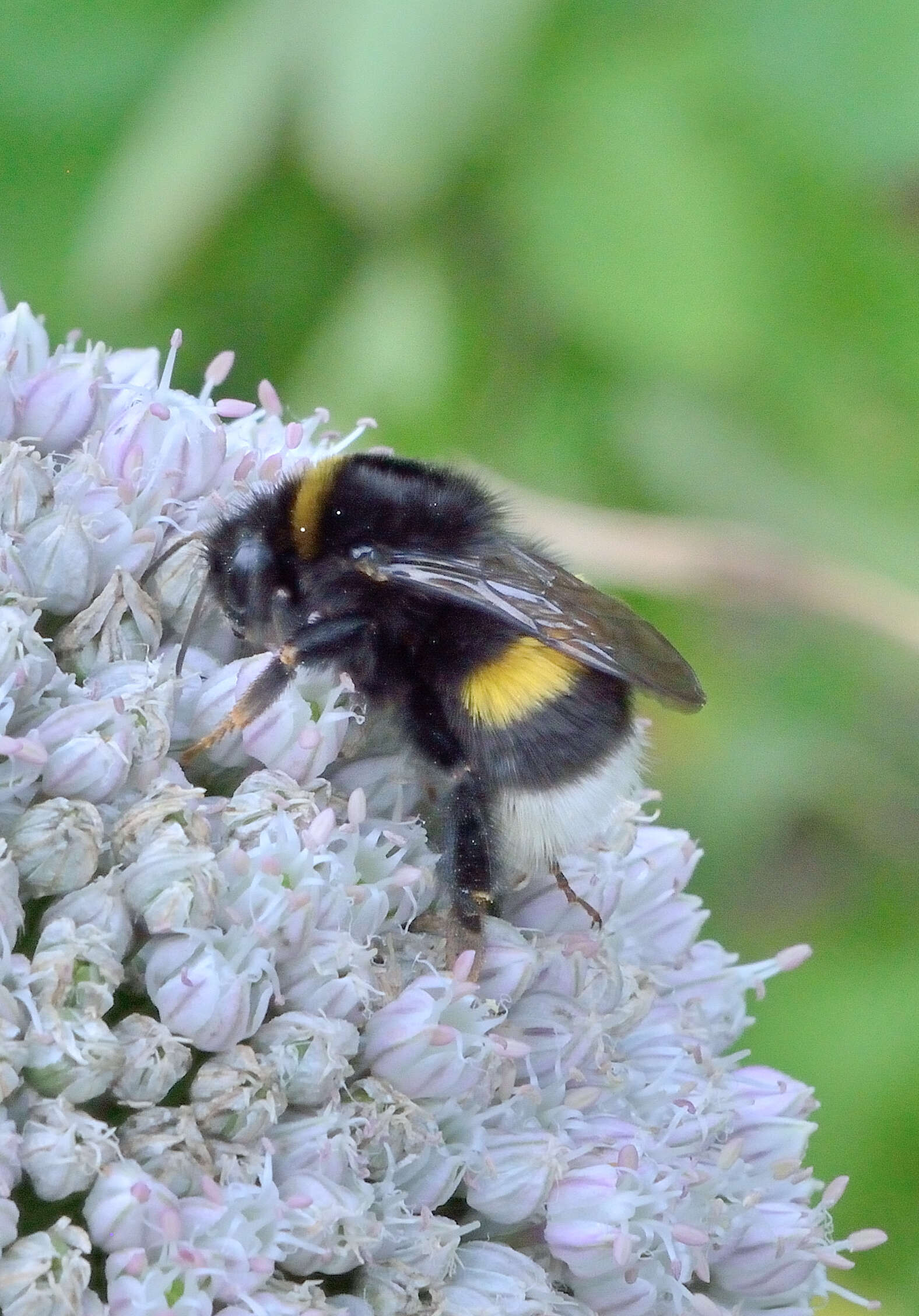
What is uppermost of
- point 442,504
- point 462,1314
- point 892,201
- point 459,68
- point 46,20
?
point 892,201

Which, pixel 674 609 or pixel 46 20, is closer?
pixel 674 609

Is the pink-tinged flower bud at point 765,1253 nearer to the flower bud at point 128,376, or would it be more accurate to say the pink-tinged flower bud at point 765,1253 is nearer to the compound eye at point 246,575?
the compound eye at point 246,575

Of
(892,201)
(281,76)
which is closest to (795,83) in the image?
(892,201)

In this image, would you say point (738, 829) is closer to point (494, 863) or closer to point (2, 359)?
point (494, 863)

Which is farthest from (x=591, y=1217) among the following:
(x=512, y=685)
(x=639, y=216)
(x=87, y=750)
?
(x=639, y=216)

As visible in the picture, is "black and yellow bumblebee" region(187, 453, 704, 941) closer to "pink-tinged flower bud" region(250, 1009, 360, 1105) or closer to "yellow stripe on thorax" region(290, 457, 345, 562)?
"yellow stripe on thorax" region(290, 457, 345, 562)

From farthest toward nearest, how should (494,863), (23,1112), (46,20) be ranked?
(46,20), (494,863), (23,1112)

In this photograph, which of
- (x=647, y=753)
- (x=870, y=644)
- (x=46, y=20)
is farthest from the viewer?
(x=46, y=20)

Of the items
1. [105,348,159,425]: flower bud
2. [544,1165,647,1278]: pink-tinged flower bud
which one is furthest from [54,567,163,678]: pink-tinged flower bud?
[544,1165,647,1278]: pink-tinged flower bud

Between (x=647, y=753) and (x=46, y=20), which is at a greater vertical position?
(x=46, y=20)
